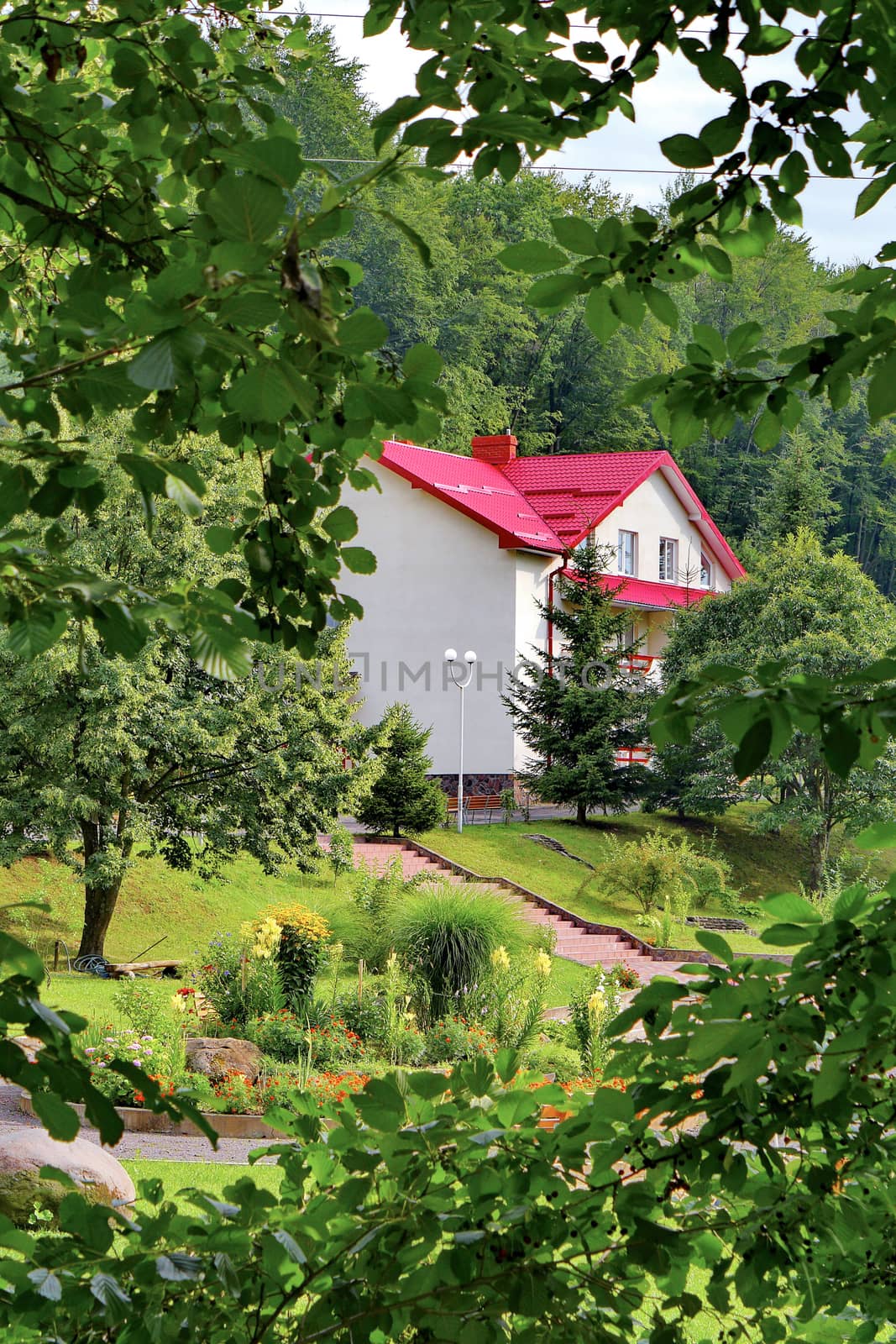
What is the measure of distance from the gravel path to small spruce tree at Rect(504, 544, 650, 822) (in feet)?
59.6

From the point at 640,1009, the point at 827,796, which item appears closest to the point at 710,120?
the point at 640,1009

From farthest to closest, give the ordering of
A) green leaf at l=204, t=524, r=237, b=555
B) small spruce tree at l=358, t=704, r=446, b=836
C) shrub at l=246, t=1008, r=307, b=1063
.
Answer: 1. small spruce tree at l=358, t=704, r=446, b=836
2. shrub at l=246, t=1008, r=307, b=1063
3. green leaf at l=204, t=524, r=237, b=555

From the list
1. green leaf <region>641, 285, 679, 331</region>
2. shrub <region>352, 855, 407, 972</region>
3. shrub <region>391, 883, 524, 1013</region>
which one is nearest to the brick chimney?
shrub <region>352, 855, 407, 972</region>

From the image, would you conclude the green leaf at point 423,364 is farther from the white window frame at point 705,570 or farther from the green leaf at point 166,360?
the white window frame at point 705,570

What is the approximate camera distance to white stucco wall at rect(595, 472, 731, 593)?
32.3 m

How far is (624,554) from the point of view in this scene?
32.9m

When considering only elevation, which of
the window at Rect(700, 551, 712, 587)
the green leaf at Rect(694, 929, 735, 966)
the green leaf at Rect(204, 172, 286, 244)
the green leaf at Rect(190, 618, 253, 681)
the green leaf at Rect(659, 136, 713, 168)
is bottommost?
the green leaf at Rect(694, 929, 735, 966)

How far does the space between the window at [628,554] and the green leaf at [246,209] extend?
1256 inches

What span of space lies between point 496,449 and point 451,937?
22311 millimetres

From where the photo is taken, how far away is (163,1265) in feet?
4.89

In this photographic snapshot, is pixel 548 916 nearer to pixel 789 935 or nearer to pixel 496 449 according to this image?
pixel 496 449

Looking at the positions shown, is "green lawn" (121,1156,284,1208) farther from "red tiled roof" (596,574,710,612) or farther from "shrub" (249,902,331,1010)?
"red tiled roof" (596,574,710,612)

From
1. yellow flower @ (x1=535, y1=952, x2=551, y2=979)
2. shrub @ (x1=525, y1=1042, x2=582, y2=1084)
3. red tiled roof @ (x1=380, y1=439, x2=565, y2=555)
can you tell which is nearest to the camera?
shrub @ (x1=525, y1=1042, x2=582, y2=1084)

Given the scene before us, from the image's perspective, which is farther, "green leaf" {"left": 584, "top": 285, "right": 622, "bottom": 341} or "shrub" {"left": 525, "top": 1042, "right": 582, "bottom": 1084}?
"shrub" {"left": 525, "top": 1042, "right": 582, "bottom": 1084}
